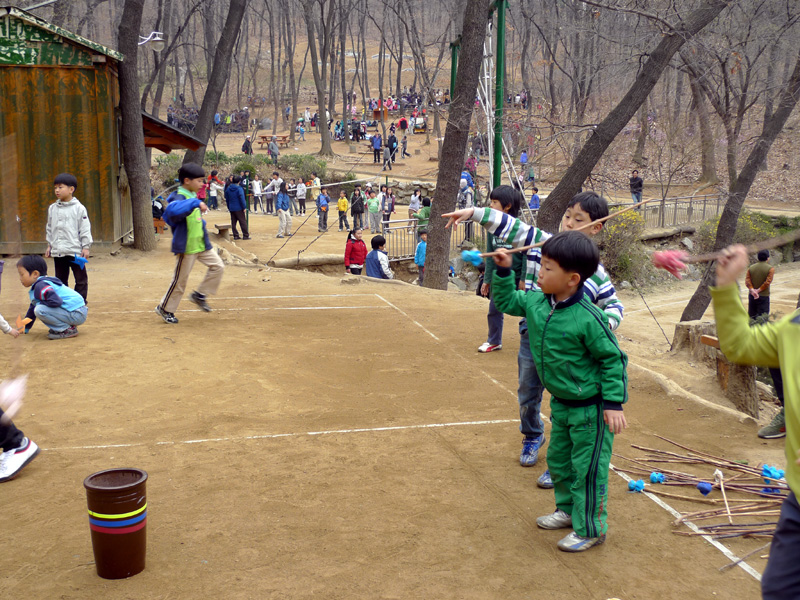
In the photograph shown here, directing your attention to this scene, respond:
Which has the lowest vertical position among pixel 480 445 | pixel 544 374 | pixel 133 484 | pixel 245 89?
pixel 480 445

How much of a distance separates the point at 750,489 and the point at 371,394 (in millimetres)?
3321

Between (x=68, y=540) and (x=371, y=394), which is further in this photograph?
(x=371, y=394)

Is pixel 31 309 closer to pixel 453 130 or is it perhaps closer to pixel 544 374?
pixel 544 374

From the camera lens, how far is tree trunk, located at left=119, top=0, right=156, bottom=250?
15.2m

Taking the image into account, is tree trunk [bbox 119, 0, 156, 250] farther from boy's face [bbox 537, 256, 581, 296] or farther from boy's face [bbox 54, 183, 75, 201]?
boy's face [bbox 537, 256, 581, 296]

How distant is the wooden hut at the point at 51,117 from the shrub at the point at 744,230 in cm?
1761

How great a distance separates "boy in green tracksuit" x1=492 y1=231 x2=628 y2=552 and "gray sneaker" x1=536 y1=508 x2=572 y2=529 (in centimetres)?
17

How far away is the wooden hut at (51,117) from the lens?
45.4ft

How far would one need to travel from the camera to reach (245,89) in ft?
229

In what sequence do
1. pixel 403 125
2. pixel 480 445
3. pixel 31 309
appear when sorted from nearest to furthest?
pixel 480 445 < pixel 31 309 < pixel 403 125

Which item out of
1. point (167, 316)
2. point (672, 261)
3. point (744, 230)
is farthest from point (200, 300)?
point (744, 230)

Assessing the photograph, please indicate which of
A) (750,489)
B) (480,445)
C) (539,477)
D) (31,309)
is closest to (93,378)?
(31,309)

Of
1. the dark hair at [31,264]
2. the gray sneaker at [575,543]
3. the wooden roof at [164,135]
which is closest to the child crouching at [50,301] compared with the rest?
the dark hair at [31,264]

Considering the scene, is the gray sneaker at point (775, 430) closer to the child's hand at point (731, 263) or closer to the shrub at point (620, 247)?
the child's hand at point (731, 263)
